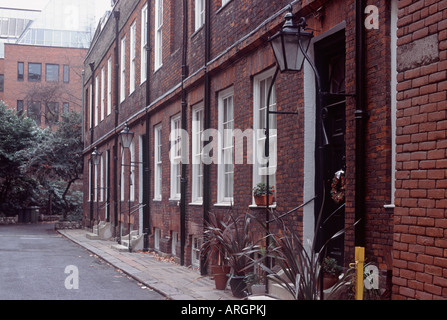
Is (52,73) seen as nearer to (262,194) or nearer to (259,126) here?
(259,126)

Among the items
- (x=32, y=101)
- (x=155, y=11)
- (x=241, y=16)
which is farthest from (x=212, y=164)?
(x=32, y=101)

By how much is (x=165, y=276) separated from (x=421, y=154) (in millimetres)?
7373

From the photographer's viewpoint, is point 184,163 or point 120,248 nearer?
point 184,163

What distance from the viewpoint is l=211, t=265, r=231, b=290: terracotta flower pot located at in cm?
980

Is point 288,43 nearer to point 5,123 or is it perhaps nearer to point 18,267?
point 18,267

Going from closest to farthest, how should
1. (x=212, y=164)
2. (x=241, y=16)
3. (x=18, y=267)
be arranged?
(x=241, y=16), (x=212, y=164), (x=18, y=267)

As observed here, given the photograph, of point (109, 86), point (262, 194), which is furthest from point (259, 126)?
point (109, 86)

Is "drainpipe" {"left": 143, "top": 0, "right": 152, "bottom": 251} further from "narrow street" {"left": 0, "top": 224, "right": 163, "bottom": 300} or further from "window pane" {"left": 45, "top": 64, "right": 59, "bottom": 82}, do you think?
"window pane" {"left": 45, "top": 64, "right": 59, "bottom": 82}

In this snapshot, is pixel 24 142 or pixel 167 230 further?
pixel 24 142

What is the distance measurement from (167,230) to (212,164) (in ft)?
13.6

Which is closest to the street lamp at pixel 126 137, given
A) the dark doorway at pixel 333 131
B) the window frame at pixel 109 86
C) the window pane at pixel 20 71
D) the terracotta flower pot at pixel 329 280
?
the window frame at pixel 109 86

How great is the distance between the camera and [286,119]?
8906mm

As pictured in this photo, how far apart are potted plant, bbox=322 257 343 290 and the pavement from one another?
1.83 meters

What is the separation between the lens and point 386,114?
21.2 ft
